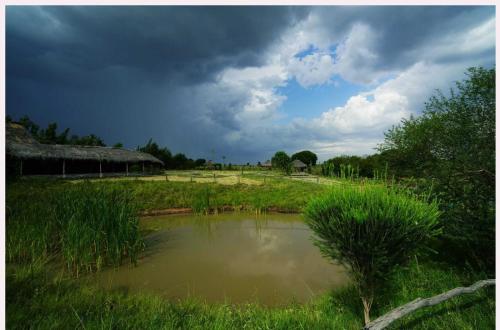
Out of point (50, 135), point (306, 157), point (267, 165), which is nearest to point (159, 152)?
point (50, 135)

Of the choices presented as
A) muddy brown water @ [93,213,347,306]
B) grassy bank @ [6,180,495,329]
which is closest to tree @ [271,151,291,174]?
muddy brown water @ [93,213,347,306]

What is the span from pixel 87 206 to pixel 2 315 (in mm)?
4944

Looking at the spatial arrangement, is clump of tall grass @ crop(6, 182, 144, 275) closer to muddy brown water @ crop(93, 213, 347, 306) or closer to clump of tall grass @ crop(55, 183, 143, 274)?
clump of tall grass @ crop(55, 183, 143, 274)

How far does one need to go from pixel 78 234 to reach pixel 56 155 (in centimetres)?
2296

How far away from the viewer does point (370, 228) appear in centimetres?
314

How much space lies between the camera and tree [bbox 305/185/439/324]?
310 centimetres

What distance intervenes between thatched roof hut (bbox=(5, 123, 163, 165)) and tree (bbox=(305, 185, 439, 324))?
26198 millimetres

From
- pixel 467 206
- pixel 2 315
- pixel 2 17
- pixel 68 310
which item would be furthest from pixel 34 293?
pixel 467 206

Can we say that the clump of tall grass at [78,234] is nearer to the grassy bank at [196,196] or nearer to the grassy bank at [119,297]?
the grassy bank at [119,297]

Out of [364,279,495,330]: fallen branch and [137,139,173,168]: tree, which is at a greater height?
[137,139,173,168]: tree

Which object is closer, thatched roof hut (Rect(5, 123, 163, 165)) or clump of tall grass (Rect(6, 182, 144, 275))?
clump of tall grass (Rect(6, 182, 144, 275))

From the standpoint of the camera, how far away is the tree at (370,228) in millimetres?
3100

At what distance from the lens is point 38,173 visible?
2427 centimetres

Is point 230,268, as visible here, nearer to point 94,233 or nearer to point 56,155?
point 94,233
